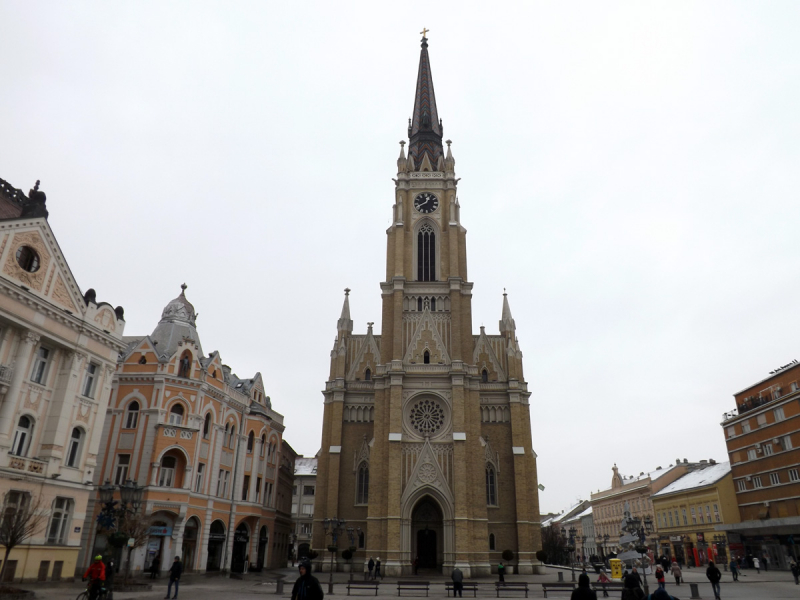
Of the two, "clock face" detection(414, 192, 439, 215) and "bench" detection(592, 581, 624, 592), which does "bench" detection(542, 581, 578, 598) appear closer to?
"bench" detection(592, 581, 624, 592)

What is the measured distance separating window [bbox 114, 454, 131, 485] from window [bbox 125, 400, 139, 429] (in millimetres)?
1776

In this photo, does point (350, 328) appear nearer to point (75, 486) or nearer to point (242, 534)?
point (242, 534)

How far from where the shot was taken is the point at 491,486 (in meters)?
47.4

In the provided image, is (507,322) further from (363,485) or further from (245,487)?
(245,487)

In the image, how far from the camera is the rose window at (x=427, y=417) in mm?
46000

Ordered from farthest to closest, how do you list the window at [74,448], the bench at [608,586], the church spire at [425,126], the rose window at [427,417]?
1. the church spire at [425,126]
2. the rose window at [427,417]
3. the bench at [608,586]
4. the window at [74,448]

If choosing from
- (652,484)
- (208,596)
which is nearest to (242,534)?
(208,596)

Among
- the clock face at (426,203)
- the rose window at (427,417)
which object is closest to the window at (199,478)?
the rose window at (427,417)

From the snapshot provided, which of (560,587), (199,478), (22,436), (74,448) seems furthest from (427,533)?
(22,436)

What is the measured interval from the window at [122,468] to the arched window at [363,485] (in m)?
19.4

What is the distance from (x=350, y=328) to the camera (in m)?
53.4

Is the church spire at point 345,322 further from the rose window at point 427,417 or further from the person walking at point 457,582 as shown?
the person walking at point 457,582

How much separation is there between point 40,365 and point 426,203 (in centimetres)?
3834

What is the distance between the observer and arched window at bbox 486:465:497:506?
47000 mm
